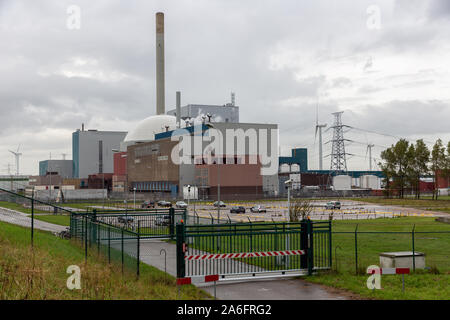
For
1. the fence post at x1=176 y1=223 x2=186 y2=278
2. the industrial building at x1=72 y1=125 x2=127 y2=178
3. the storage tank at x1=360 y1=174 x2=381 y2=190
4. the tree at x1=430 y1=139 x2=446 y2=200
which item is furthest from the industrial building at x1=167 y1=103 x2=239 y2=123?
the fence post at x1=176 y1=223 x2=186 y2=278

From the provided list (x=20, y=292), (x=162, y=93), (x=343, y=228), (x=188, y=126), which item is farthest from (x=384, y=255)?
(x=162, y=93)

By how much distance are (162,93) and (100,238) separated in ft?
352

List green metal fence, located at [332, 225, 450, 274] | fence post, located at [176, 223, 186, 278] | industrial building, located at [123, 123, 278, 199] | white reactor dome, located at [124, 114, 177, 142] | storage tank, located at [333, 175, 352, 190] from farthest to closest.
→ storage tank, located at [333, 175, 352, 190]
white reactor dome, located at [124, 114, 177, 142]
industrial building, located at [123, 123, 278, 199]
green metal fence, located at [332, 225, 450, 274]
fence post, located at [176, 223, 186, 278]

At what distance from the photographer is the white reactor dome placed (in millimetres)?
130125

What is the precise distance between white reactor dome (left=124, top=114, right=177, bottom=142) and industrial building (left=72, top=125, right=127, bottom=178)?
28288mm

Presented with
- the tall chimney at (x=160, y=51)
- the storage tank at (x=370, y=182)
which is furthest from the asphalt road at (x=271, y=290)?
the storage tank at (x=370, y=182)

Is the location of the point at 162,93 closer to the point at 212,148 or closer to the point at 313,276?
the point at 212,148

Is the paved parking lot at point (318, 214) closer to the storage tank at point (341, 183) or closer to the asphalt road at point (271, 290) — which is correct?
the asphalt road at point (271, 290)

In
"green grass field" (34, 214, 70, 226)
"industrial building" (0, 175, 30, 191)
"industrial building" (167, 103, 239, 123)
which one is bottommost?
"green grass field" (34, 214, 70, 226)

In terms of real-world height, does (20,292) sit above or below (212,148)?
below

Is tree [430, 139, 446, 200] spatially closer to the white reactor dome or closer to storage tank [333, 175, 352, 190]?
storage tank [333, 175, 352, 190]

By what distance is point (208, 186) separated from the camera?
10019 centimetres

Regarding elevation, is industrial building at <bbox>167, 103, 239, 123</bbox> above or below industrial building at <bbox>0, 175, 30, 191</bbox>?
above

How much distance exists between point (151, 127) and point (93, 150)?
41691 mm
